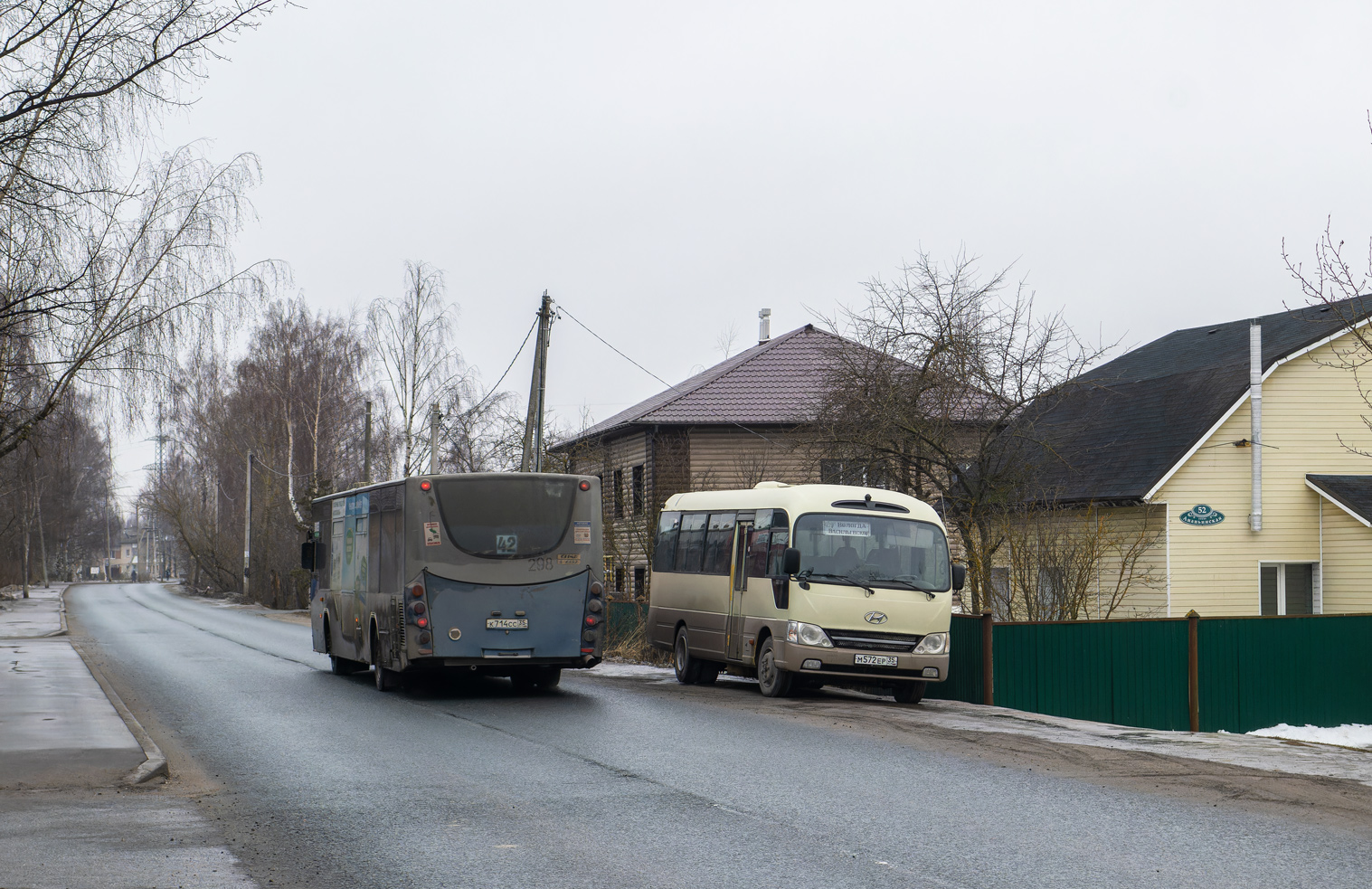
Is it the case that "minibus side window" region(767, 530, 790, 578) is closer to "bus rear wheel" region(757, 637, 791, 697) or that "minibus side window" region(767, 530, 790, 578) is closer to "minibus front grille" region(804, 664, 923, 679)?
"bus rear wheel" region(757, 637, 791, 697)

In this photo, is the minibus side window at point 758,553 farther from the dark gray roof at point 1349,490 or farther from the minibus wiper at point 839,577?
the dark gray roof at point 1349,490

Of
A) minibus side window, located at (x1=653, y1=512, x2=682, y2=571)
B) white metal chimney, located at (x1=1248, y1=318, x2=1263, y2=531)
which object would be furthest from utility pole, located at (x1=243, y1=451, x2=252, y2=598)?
white metal chimney, located at (x1=1248, y1=318, x2=1263, y2=531)

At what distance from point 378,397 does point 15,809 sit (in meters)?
50.8

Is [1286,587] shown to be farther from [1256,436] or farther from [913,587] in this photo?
[913,587]

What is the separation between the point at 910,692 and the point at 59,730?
392 inches

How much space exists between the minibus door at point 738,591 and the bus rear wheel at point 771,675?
58cm

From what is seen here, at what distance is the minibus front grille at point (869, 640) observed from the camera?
17.1 metres

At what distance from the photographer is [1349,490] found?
1074 inches

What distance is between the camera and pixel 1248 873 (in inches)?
277

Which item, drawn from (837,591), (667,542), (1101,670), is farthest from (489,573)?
(1101,670)

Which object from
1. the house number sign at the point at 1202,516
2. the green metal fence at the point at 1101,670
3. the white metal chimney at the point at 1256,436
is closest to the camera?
the green metal fence at the point at 1101,670

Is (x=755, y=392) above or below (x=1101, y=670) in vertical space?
above

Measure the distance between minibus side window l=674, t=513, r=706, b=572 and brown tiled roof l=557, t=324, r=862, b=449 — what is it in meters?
14.8

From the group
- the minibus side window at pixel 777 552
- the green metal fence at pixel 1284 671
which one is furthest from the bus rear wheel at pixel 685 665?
the green metal fence at pixel 1284 671
